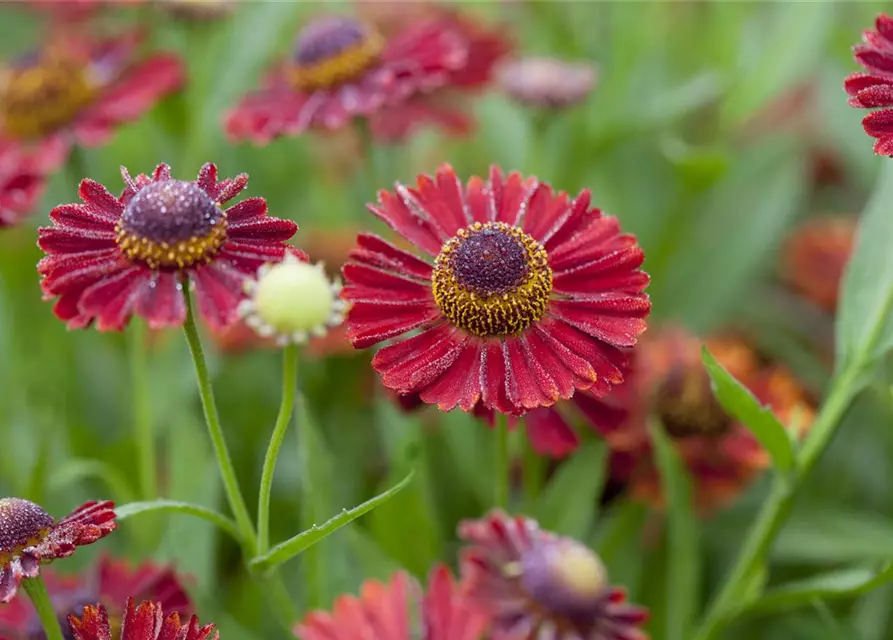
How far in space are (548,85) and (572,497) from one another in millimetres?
470

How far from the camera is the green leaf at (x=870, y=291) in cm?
78

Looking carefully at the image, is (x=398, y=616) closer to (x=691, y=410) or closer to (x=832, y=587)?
(x=832, y=587)

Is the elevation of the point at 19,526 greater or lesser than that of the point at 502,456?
greater

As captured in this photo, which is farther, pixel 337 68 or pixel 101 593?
pixel 337 68

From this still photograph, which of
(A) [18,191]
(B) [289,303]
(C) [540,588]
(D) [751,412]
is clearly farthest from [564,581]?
(A) [18,191]

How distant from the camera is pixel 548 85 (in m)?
1.13

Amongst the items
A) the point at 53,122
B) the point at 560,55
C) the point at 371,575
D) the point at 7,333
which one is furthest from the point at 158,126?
the point at 371,575

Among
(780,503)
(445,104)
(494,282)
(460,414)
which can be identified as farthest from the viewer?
(445,104)

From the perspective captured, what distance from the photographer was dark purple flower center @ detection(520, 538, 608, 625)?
2.28ft

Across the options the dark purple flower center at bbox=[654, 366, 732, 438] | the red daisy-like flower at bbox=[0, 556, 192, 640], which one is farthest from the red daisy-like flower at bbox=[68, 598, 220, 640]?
the dark purple flower center at bbox=[654, 366, 732, 438]

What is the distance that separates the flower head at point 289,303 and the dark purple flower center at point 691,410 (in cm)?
59

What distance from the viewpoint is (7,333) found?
1.10m

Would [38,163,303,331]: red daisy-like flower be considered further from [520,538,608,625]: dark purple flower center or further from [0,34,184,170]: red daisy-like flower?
[0,34,184,170]: red daisy-like flower

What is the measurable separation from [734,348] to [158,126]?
2.44 ft
